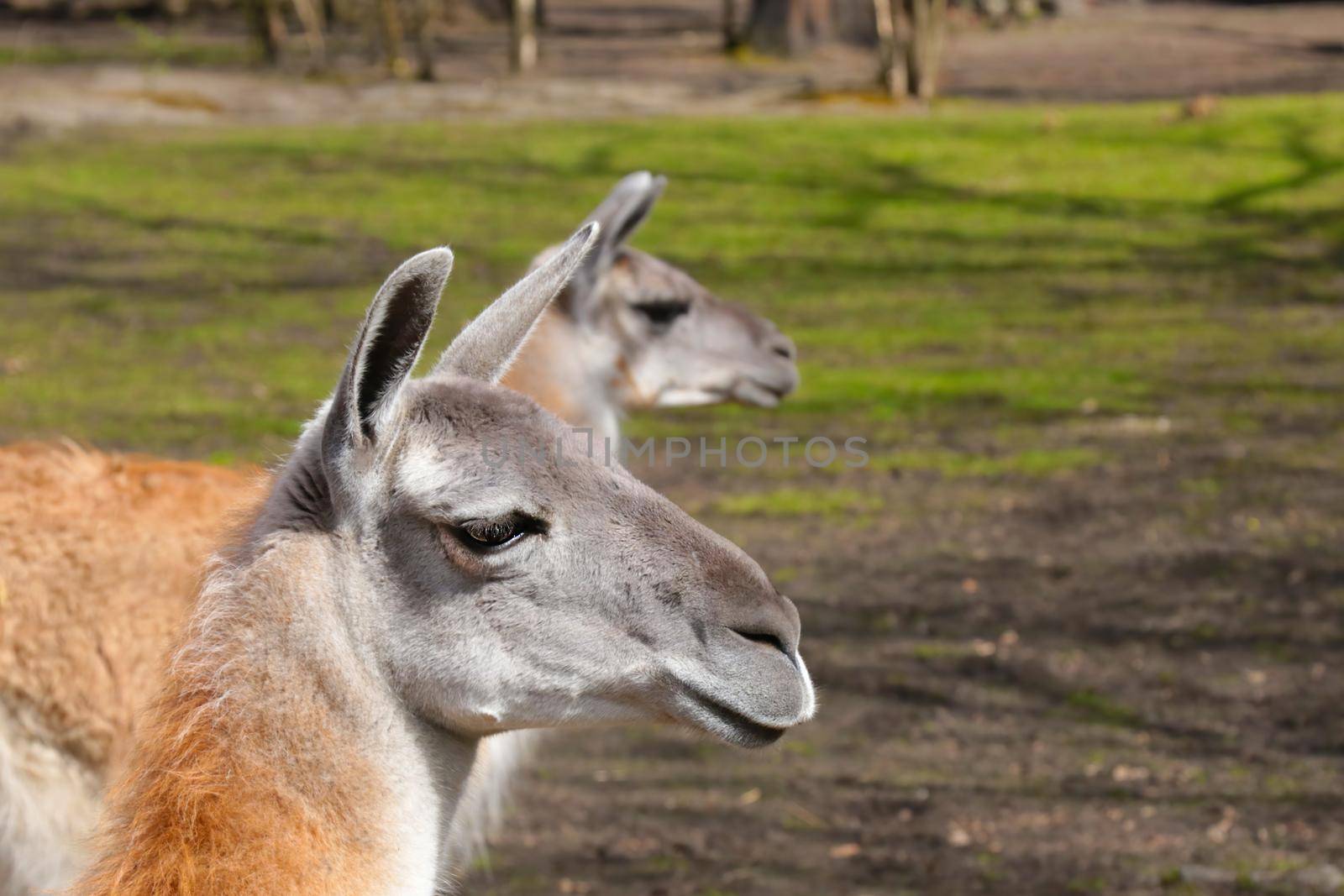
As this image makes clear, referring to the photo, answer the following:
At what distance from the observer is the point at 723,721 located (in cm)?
257

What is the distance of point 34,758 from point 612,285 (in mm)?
2700

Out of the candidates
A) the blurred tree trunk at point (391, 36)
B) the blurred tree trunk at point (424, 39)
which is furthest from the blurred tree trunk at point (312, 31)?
the blurred tree trunk at point (424, 39)

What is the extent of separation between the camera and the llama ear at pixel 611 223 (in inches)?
216

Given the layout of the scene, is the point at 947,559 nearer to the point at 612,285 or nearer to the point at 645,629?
the point at 612,285

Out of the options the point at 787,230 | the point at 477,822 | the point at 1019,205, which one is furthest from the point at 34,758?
the point at 1019,205

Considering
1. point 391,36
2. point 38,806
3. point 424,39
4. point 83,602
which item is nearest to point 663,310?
point 83,602

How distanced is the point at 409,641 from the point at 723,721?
1.88 feet

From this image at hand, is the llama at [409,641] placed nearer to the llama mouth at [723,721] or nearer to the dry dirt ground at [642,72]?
the llama mouth at [723,721]

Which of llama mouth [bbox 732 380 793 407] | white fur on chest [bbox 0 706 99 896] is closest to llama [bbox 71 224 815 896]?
white fur on chest [bbox 0 706 99 896]

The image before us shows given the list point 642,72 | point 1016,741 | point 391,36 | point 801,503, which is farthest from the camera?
point 642,72

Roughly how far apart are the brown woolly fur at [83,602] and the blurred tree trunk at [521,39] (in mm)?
20467

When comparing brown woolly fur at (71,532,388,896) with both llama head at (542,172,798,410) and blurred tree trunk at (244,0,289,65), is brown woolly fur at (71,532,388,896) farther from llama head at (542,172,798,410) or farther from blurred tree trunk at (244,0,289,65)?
blurred tree trunk at (244,0,289,65)

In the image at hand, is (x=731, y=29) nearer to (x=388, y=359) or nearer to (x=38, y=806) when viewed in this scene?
(x=38, y=806)

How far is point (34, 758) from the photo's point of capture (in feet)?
13.3
